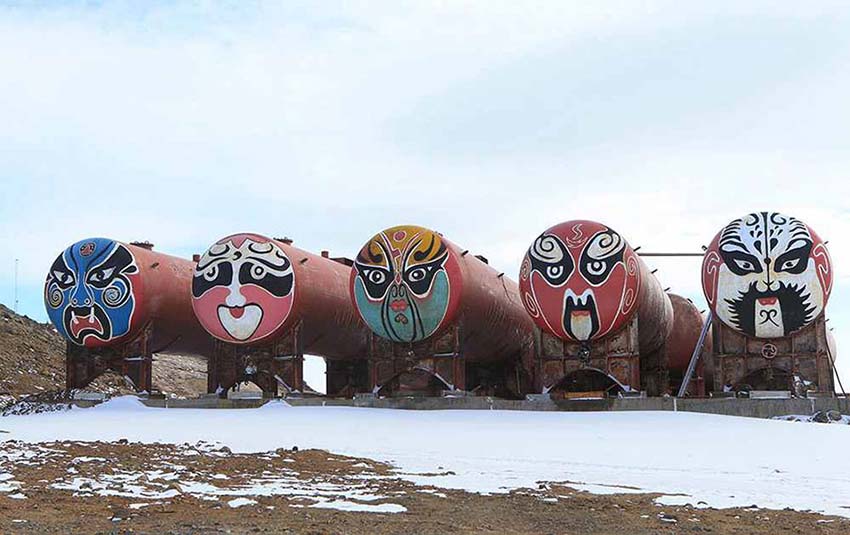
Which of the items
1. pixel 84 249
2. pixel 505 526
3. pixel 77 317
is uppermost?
pixel 84 249

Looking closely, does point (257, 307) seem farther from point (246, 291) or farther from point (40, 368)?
point (40, 368)

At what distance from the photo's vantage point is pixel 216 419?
728 inches

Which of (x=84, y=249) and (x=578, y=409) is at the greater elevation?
(x=84, y=249)

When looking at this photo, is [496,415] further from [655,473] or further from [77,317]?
[77,317]

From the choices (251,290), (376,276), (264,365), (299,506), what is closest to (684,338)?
(376,276)

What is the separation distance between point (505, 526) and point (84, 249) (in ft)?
61.0

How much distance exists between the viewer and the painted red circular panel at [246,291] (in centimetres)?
2250

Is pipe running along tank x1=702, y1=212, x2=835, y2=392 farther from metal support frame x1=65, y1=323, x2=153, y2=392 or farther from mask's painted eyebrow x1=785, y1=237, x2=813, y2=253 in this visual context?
metal support frame x1=65, y1=323, x2=153, y2=392

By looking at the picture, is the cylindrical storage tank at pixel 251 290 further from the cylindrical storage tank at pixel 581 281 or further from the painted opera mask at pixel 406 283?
the cylindrical storage tank at pixel 581 281

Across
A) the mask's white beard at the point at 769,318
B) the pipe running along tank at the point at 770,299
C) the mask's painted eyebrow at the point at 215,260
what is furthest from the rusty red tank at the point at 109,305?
the mask's white beard at the point at 769,318

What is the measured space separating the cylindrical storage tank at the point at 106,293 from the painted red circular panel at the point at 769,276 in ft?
42.5

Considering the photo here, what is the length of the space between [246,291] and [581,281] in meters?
7.52

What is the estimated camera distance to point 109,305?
23.3m

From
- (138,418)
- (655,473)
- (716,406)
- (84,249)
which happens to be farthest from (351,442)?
(84,249)
